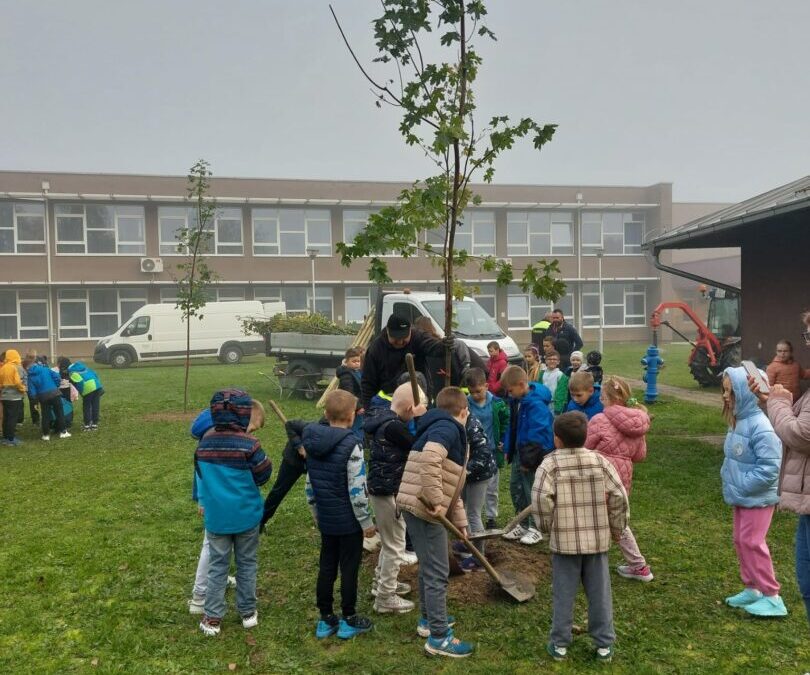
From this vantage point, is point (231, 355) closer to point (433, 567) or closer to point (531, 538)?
point (531, 538)

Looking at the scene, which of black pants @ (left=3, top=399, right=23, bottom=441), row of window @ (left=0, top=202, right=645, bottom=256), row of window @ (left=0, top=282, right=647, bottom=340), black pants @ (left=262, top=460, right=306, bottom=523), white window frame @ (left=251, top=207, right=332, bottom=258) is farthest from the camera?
white window frame @ (left=251, top=207, right=332, bottom=258)

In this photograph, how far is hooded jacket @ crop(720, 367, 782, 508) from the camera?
468 centimetres

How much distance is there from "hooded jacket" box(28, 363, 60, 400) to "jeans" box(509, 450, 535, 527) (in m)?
9.24

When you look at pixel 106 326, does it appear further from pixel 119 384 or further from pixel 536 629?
pixel 536 629

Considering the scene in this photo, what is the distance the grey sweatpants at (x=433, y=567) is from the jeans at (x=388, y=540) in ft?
1.53

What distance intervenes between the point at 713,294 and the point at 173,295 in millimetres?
26318

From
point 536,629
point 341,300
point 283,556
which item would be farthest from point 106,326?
point 536,629

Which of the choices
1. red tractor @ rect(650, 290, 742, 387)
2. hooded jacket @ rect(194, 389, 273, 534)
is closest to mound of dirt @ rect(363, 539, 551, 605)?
hooded jacket @ rect(194, 389, 273, 534)

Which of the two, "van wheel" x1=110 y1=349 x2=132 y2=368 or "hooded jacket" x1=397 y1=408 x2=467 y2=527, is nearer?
"hooded jacket" x1=397 y1=408 x2=467 y2=527

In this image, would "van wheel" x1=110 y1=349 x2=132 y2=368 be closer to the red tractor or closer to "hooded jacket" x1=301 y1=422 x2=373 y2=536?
the red tractor

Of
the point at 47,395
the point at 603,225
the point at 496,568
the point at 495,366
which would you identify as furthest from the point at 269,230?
the point at 496,568

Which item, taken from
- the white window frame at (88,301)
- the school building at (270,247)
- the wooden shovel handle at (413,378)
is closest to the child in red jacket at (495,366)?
the wooden shovel handle at (413,378)

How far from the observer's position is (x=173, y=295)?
3725 centimetres

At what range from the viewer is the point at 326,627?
4.64 metres
